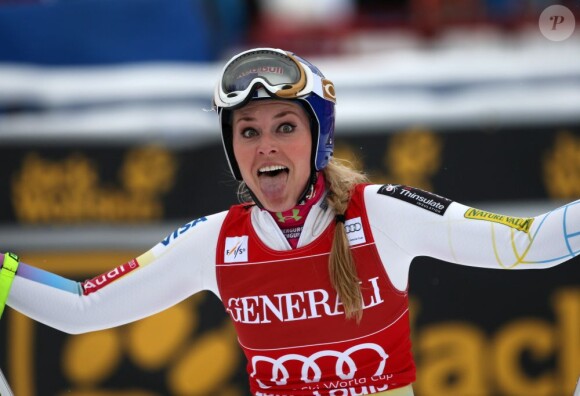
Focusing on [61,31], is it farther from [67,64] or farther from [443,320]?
[443,320]

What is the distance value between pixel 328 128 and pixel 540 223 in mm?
795

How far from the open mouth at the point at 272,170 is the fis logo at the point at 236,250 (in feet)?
0.87

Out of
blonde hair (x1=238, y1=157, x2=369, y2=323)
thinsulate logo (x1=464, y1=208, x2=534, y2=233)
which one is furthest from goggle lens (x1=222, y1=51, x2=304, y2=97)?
thinsulate logo (x1=464, y1=208, x2=534, y2=233)

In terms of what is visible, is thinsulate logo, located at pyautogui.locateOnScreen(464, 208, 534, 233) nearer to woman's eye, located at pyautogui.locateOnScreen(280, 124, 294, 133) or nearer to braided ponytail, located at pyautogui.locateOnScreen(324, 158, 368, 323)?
braided ponytail, located at pyautogui.locateOnScreen(324, 158, 368, 323)

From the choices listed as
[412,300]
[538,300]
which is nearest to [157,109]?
[412,300]

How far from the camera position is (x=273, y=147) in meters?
3.51

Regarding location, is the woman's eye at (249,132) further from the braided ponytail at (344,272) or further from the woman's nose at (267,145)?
the braided ponytail at (344,272)

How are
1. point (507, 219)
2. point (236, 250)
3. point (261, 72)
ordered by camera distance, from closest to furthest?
point (507, 219)
point (261, 72)
point (236, 250)

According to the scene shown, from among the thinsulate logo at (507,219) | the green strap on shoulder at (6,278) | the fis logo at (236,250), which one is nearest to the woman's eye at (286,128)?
the fis logo at (236,250)

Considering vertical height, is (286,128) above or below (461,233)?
above

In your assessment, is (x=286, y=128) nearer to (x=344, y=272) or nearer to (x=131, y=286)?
(x=344, y=272)

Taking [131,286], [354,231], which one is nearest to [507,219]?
[354,231]

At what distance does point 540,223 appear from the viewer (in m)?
3.27

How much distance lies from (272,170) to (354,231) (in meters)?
0.34
